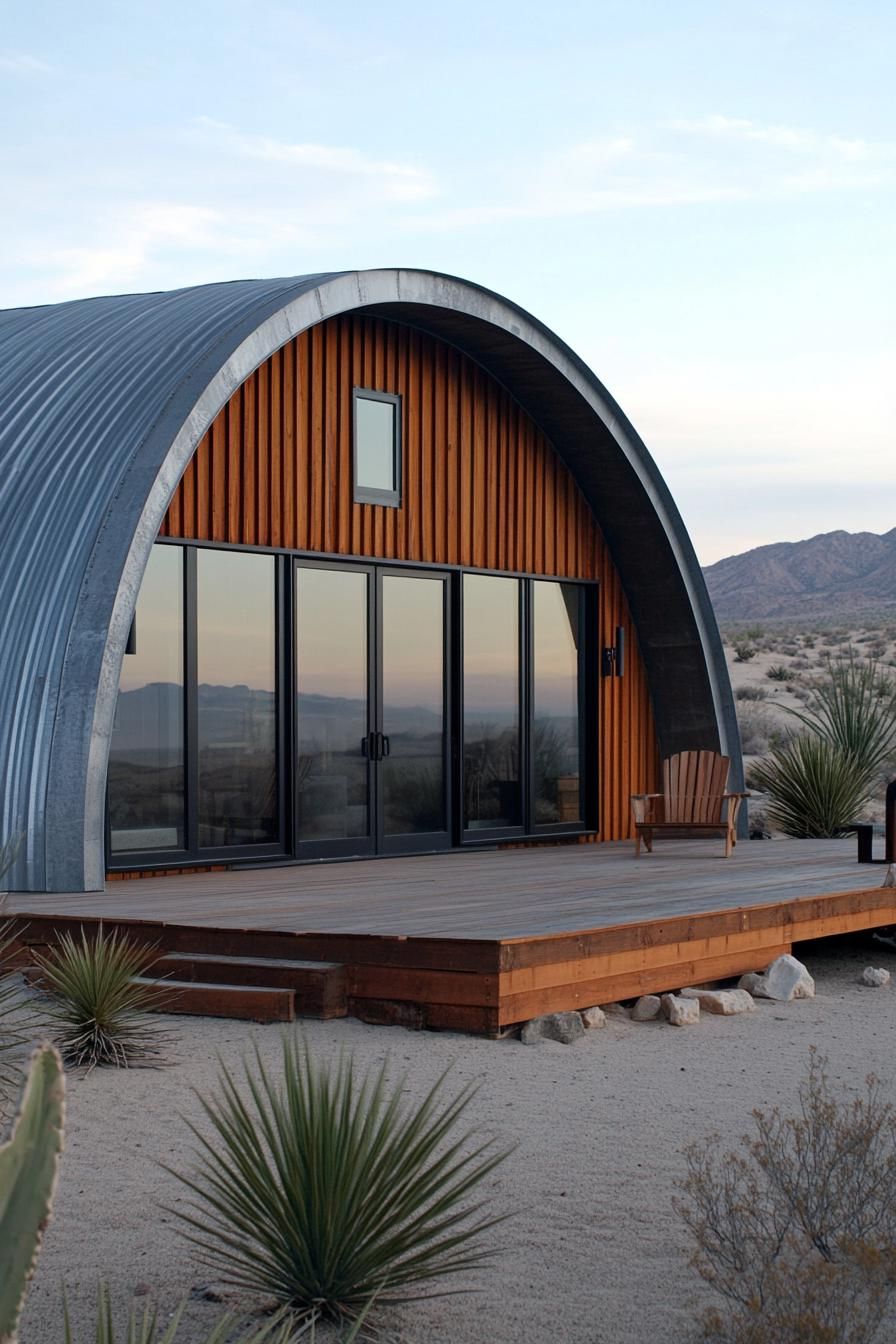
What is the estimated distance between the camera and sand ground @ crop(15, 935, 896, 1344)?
384cm

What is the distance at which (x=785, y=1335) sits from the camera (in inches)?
131

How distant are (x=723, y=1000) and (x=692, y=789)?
4925 millimetres

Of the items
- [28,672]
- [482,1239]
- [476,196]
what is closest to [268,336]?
[28,672]

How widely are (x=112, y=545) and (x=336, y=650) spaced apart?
276 centimetres

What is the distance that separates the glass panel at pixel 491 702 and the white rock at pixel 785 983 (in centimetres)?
473

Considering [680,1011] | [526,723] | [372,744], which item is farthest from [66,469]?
[526,723]

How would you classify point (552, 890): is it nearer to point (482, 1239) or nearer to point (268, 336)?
point (268, 336)

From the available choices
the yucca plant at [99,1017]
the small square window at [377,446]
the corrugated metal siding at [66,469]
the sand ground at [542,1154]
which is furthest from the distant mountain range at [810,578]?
Answer: the yucca plant at [99,1017]

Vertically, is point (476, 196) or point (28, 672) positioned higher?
point (476, 196)

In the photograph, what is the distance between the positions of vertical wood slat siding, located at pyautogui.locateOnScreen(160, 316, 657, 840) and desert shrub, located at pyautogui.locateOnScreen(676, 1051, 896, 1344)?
22.7ft

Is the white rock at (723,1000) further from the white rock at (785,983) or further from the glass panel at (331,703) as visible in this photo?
the glass panel at (331,703)

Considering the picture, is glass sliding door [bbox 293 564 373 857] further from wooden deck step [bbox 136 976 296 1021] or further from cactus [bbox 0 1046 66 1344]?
cactus [bbox 0 1046 66 1344]

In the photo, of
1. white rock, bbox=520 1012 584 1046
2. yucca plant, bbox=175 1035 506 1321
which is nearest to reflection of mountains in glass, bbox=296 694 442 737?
white rock, bbox=520 1012 584 1046

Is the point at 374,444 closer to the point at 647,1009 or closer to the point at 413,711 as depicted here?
the point at 413,711
